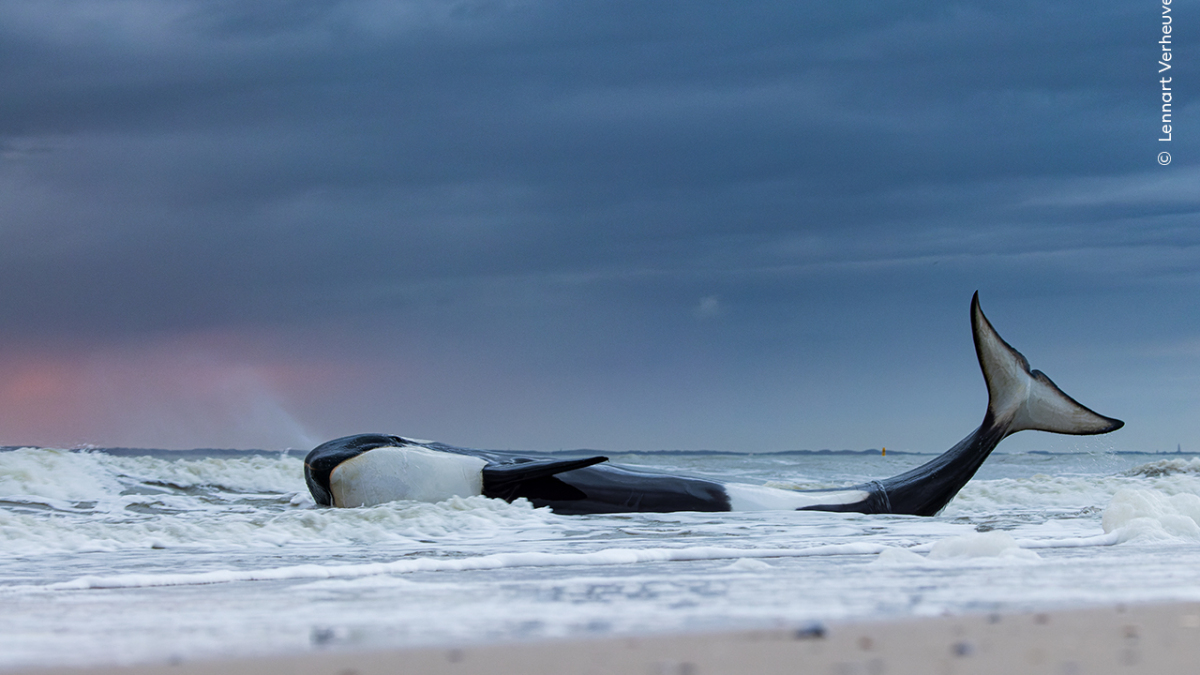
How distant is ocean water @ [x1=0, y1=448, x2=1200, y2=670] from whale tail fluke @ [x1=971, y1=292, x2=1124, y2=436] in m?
0.84

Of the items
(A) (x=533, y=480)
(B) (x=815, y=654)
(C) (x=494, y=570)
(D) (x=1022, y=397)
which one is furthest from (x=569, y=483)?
(B) (x=815, y=654)

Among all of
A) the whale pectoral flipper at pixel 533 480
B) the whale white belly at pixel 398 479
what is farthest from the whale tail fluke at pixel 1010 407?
the whale white belly at pixel 398 479

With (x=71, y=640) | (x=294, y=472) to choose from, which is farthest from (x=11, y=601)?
(x=294, y=472)

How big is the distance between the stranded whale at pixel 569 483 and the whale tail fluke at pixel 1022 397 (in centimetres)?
32

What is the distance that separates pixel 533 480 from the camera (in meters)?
7.78

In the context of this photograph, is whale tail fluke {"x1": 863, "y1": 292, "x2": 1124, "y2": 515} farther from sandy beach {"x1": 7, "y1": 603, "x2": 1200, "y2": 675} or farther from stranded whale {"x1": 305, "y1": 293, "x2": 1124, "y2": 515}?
sandy beach {"x1": 7, "y1": 603, "x2": 1200, "y2": 675}

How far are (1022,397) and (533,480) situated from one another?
4.72 meters

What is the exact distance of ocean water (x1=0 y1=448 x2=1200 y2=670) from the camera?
2.38 metres

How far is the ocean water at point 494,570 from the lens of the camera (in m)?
2.38

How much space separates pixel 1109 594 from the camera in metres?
2.75

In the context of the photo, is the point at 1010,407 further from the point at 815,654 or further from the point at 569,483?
the point at 815,654

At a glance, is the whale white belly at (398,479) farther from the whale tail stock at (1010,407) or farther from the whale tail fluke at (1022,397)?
the whale tail fluke at (1022,397)

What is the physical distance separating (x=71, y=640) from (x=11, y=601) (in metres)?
1.18

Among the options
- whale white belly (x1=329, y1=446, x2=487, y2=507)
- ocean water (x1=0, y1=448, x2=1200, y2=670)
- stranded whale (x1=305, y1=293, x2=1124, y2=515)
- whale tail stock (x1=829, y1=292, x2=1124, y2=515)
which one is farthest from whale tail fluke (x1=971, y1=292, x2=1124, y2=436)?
whale white belly (x1=329, y1=446, x2=487, y2=507)
